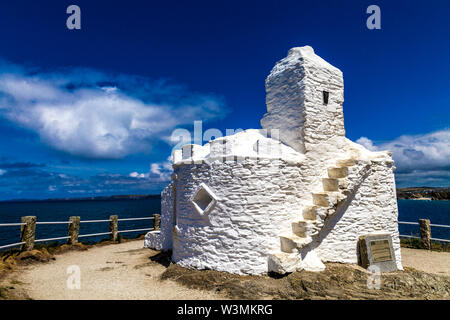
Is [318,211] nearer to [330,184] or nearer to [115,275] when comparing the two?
[330,184]

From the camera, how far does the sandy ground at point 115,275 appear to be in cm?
593

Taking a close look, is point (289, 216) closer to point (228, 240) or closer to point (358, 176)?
point (228, 240)

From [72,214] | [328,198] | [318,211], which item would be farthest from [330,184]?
[72,214]

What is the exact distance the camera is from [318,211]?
675 centimetres

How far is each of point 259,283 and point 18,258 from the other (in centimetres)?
797

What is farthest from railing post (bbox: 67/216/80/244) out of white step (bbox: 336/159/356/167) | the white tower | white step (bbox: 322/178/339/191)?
white step (bbox: 336/159/356/167)

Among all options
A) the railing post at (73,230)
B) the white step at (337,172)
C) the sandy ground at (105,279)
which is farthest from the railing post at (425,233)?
the railing post at (73,230)

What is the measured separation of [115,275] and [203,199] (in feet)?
11.0

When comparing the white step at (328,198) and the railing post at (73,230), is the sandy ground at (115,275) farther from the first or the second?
the white step at (328,198)

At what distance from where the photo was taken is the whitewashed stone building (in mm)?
6656

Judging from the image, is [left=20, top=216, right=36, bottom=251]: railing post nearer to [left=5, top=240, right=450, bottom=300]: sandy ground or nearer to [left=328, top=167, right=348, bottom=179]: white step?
[left=5, top=240, right=450, bottom=300]: sandy ground
